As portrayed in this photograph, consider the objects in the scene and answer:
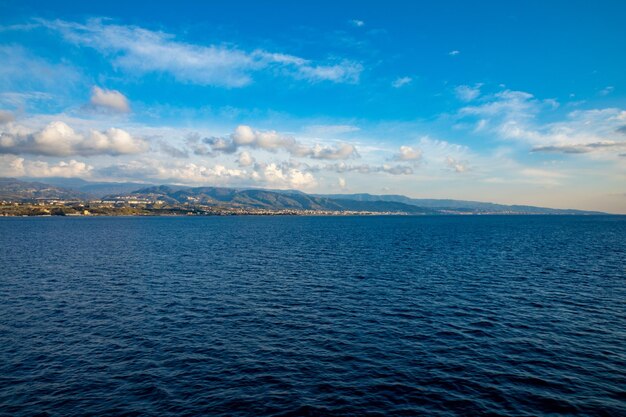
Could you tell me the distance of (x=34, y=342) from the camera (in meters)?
45.8

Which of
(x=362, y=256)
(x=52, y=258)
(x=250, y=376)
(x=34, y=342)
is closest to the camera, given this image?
(x=250, y=376)

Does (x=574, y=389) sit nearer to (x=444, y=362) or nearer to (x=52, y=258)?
(x=444, y=362)

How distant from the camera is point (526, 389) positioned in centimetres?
3491

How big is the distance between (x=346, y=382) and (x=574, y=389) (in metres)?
21.7

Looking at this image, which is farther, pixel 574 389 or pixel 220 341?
pixel 220 341

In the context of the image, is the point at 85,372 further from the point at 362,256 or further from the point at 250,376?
the point at 362,256

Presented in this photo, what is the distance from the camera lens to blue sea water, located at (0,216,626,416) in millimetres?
33078

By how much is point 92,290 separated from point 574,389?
3113 inches

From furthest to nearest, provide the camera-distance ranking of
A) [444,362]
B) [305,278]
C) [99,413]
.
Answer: [305,278] < [444,362] < [99,413]

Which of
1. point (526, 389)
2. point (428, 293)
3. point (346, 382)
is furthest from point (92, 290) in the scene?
point (526, 389)

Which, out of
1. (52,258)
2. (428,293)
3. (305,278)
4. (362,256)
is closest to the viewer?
(428,293)

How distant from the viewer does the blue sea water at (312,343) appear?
1302 inches

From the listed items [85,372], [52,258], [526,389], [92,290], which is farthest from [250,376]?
[52,258]

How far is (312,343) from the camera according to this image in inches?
1812
